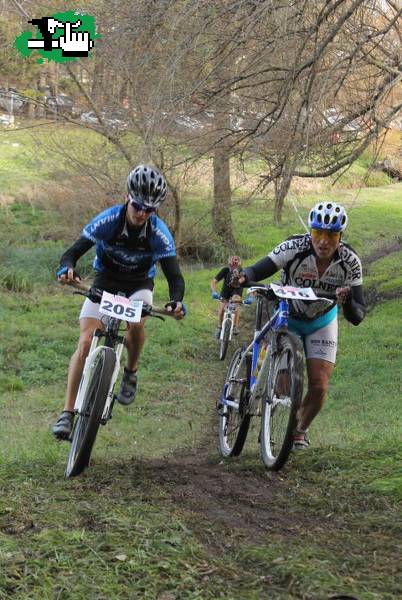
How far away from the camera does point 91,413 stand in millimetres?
6098

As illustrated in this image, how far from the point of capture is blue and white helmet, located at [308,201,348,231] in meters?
6.61

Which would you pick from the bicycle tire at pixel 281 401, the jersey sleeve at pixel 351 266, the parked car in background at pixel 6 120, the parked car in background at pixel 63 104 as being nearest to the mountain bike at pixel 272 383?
the bicycle tire at pixel 281 401

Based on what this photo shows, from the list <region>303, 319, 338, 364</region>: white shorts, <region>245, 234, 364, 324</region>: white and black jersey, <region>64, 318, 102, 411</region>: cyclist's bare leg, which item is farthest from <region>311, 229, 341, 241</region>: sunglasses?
<region>64, 318, 102, 411</region>: cyclist's bare leg

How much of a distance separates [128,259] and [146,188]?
701 mm

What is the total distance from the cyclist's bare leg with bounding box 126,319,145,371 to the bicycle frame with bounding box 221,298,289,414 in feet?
3.21

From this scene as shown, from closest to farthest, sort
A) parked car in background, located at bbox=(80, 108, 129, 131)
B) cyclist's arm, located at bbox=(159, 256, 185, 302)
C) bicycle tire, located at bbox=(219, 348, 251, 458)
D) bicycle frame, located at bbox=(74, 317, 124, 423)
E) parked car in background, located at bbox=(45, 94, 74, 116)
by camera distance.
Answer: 1. bicycle frame, located at bbox=(74, 317, 124, 423)
2. cyclist's arm, located at bbox=(159, 256, 185, 302)
3. bicycle tire, located at bbox=(219, 348, 251, 458)
4. parked car in background, located at bbox=(80, 108, 129, 131)
5. parked car in background, located at bbox=(45, 94, 74, 116)

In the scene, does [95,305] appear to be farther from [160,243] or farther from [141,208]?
[141,208]

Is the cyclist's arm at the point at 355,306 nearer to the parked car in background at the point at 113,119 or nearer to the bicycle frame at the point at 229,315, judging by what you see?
the bicycle frame at the point at 229,315

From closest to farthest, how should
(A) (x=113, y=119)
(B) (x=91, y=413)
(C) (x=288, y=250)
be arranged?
(B) (x=91, y=413)
(C) (x=288, y=250)
(A) (x=113, y=119)

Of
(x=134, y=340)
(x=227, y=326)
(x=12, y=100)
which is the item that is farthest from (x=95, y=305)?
(x=12, y=100)

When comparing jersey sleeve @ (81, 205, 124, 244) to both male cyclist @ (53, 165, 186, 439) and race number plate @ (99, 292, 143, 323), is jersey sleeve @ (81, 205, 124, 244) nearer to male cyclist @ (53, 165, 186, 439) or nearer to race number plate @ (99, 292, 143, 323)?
male cyclist @ (53, 165, 186, 439)

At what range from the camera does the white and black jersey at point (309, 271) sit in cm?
688

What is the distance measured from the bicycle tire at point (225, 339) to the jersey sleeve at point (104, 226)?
8.35m

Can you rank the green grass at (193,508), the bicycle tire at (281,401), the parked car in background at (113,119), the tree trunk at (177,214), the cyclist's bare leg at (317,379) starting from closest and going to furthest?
1. the green grass at (193,508)
2. the bicycle tire at (281,401)
3. the cyclist's bare leg at (317,379)
4. the parked car in background at (113,119)
5. the tree trunk at (177,214)
